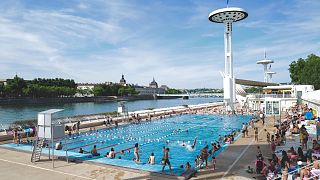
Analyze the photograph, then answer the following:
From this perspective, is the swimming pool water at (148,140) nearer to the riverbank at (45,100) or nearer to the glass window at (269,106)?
the glass window at (269,106)

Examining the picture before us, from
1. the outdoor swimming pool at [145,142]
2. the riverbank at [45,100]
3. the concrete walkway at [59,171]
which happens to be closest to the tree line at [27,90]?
the riverbank at [45,100]

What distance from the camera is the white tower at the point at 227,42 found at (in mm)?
60194

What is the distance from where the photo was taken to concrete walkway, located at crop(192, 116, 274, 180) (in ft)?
44.4

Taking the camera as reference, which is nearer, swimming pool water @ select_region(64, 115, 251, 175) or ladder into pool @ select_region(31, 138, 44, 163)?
ladder into pool @ select_region(31, 138, 44, 163)

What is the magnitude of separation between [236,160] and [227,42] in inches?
2061

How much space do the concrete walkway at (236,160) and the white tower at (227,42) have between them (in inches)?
1451

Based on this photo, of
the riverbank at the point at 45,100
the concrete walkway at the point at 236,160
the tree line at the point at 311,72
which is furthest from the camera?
the riverbank at the point at 45,100

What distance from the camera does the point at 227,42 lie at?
65500 millimetres

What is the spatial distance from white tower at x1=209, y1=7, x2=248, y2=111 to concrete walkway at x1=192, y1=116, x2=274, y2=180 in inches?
1451

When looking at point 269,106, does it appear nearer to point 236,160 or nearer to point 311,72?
point 236,160

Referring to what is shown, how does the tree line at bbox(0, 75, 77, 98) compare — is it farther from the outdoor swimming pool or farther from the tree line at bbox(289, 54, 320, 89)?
the tree line at bbox(289, 54, 320, 89)

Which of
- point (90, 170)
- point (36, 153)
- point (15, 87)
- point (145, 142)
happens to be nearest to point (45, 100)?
point (15, 87)

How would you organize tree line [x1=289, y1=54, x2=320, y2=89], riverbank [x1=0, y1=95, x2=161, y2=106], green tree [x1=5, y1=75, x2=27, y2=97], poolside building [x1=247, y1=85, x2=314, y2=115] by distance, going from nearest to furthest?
poolside building [x1=247, y1=85, x2=314, y2=115] < tree line [x1=289, y1=54, x2=320, y2=89] < riverbank [x1=0, y1=95, x2=161, y2=106] < green tree [x1=5, y1=75, x2=27, y2=97]

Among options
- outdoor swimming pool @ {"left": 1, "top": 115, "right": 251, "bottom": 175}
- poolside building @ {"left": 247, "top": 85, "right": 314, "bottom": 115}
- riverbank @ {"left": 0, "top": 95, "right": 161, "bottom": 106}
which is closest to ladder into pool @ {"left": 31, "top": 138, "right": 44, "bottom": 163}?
outdoor swimming pool @ {"left": 1, "top": 115, "right": 251, "bottom": 175}
